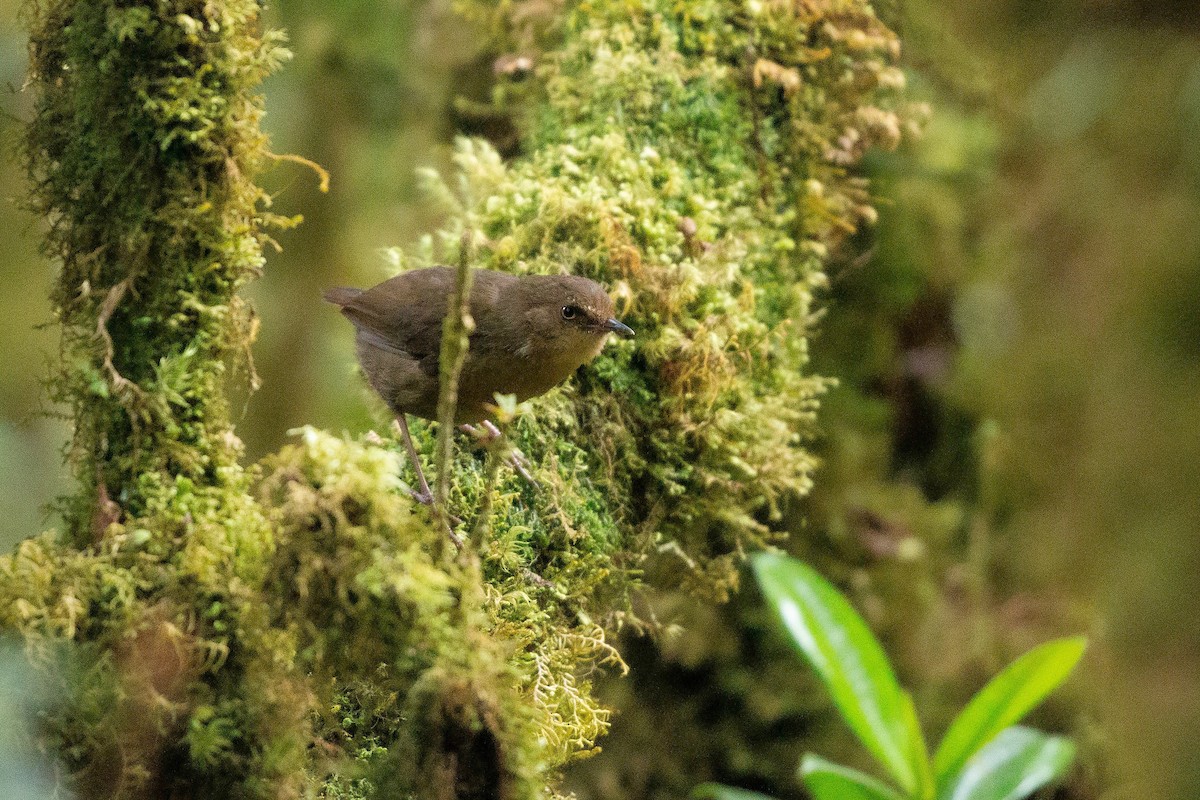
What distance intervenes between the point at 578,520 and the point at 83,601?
138cm

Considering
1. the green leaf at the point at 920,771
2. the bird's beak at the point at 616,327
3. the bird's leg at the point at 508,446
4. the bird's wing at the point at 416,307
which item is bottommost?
the green leaf at the point at 920,771

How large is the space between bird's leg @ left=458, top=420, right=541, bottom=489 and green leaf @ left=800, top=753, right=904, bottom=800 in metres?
1.13

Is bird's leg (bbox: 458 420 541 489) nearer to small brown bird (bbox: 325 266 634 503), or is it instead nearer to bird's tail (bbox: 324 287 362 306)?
small brown bird (bbox: 325 266 634 503)

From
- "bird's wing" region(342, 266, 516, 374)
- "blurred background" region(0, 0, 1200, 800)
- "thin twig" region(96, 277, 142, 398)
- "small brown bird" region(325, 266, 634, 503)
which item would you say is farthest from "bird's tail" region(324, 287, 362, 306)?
"blurred background" region(0, 0, 1200, 800)

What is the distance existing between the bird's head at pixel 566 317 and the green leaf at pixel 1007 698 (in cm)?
144

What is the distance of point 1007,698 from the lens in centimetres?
214

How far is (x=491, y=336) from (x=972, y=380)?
11.8ft

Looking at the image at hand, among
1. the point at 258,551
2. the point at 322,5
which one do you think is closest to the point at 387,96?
the point at 322,5

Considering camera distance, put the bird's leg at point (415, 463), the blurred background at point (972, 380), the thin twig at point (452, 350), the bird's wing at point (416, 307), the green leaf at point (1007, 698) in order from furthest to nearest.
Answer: the blurred background at point (972, 380), the bird's wing at point (416, 307), the bird's leg at point (415, 463), the green leaf at point (1007, 698), the thin twig at point (452, 350)

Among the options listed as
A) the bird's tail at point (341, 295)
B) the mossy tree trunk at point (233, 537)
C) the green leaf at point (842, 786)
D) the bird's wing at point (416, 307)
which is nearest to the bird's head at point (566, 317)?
the bird's wing at point (416, 307)

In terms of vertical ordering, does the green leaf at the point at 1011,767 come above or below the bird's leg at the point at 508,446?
below

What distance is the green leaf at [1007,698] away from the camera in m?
2.13

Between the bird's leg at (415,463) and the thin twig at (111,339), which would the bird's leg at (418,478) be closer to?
the bird's leg at (415,463)

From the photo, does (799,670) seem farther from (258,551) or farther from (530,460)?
(258,551)
